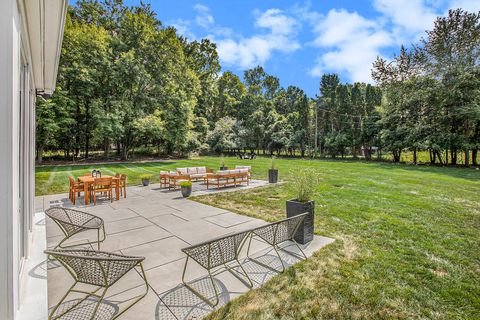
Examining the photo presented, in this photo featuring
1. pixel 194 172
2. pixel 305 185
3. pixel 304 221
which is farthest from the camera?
pixel 194 172

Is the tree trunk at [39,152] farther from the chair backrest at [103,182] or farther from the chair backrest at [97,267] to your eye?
the chair backrest at [97,267]

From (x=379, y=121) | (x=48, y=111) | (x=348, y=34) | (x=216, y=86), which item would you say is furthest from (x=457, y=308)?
(x=216, y=86)

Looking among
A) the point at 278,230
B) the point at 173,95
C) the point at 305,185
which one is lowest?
the point at 278,230

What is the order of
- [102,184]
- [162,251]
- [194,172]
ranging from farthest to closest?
[194,172]
[102,184]
[162,251]

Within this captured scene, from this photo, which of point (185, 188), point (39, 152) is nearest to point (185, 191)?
point (185, 188)

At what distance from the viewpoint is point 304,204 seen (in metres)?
4.30

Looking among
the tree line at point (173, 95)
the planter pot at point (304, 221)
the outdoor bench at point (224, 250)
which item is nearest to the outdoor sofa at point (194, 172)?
the planter pot at point (304, 221)

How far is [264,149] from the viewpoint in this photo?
118ft

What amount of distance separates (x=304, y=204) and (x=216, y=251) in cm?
202

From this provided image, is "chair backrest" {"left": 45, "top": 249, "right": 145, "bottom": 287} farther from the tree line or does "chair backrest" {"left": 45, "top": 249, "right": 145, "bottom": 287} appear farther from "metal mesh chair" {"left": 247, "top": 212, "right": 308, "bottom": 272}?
the tree line

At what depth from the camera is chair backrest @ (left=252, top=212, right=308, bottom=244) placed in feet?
10.6

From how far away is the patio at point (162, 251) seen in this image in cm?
261

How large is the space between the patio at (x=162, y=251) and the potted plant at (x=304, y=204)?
0.20 meters

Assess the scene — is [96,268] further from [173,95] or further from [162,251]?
[173,95]
